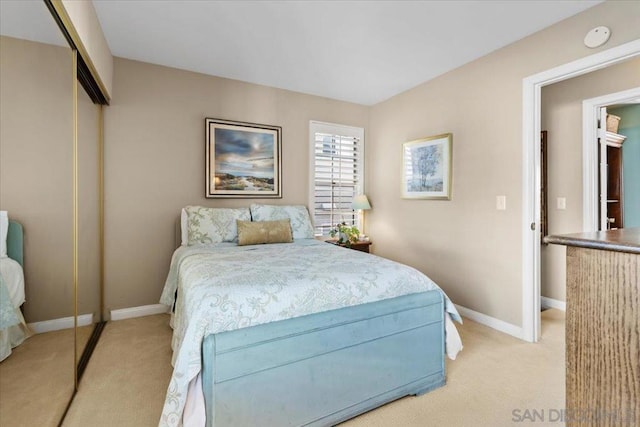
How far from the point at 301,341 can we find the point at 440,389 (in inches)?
40.8

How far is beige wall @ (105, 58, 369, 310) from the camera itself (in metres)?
3.02

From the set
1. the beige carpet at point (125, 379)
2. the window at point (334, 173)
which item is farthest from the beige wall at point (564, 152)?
the beige carpet at point (125, 379)

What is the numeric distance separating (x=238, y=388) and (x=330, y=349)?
47cm

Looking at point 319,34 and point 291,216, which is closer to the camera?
point 319,34

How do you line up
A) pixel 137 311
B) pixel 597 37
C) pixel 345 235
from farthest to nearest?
pixel 345 235 < pixel 137 311 < pixel 597 37

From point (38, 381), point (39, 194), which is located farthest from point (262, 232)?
point (38, 381)

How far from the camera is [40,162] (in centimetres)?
154

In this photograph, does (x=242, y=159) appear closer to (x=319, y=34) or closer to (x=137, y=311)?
(x=319, y=34)

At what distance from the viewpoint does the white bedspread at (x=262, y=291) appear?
133 centimetres

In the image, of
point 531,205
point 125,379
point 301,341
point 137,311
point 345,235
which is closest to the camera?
point 301,341

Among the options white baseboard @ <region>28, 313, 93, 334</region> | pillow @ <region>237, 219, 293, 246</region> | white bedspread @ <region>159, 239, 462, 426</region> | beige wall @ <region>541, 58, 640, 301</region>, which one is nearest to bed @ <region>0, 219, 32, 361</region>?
white baseboard @ <region>28, 313, 93, 334</region>

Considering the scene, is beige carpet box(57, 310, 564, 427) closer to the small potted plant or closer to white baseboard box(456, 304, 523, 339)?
white baseboard box(456, 304, 523, 339)

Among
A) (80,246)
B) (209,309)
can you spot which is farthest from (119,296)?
(209,309)

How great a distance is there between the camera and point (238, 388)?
138 cm
